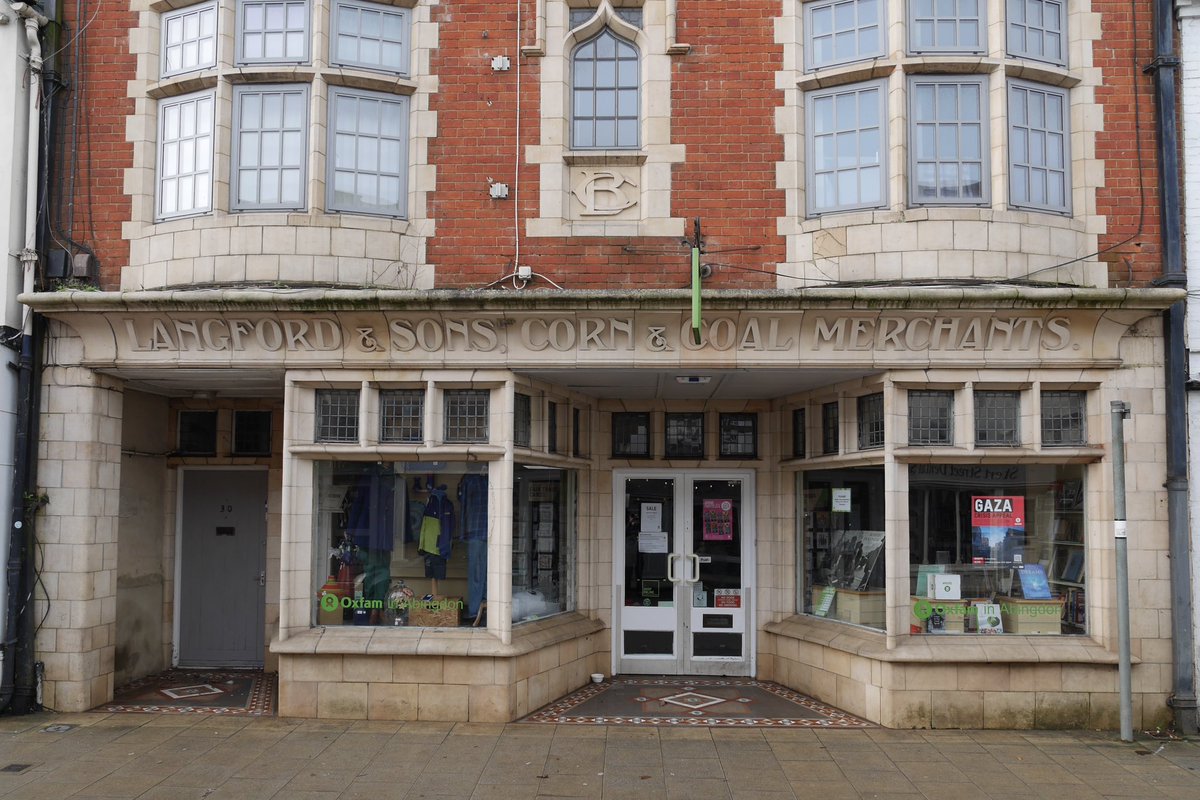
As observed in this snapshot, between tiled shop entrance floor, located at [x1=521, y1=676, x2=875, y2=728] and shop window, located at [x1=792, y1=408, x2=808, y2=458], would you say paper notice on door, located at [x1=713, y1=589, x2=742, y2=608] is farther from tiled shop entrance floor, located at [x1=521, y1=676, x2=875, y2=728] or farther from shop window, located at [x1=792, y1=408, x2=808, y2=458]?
shop window, located at [x1=792, y1=408, x2=808, y2=458]

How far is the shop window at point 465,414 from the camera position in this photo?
905 centimetres

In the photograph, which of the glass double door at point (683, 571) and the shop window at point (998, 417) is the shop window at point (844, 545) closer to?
the glass double door at point (683, 571)

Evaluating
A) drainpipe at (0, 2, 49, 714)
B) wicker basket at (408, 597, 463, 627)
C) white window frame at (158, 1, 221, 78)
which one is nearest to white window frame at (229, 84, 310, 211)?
white window frame at (158, 1, 221, 78)

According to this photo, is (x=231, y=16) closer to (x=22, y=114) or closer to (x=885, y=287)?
(x=22, y=114)

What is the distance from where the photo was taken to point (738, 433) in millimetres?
10734

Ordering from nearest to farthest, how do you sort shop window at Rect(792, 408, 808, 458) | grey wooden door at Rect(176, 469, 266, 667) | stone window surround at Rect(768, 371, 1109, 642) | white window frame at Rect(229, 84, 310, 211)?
stone window surround at Rect(768, 371, 1109, 642)
white window frame at Rect(229, 84, 310, 211)
shop window at Rect(792, 408, 808, 458)
grey wooden door at Rect(176, 469, 266, 667)

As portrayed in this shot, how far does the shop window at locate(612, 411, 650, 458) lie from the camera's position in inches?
423

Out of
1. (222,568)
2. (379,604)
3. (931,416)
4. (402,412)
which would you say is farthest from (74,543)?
(931,416)

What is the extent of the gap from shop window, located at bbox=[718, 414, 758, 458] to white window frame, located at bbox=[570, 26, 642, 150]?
3331mm

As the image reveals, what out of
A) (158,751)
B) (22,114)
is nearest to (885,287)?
(158,751)

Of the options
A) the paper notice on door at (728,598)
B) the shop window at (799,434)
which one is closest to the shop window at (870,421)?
the shop window at (799,434)

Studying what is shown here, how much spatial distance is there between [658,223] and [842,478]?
10.6ft

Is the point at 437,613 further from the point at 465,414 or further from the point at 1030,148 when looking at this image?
the point at 1030,148

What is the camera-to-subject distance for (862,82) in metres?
8.95
